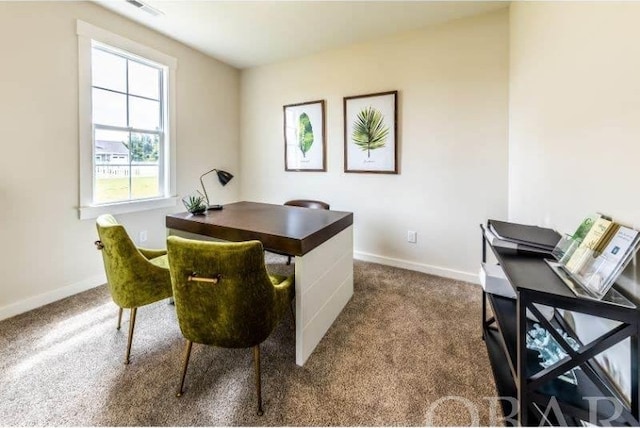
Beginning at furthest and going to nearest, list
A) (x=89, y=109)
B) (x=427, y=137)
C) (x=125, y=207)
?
1. (x=427, y=137)
2. (x=125, y=207)
3. (x=89, y=109)

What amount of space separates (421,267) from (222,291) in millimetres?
2437

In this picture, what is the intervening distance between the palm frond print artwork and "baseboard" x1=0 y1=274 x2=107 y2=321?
3059mm

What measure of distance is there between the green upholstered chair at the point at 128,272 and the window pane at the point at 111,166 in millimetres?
1312

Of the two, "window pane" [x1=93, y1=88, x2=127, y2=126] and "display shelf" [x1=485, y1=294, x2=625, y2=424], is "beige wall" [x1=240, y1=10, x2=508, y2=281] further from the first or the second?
"window pane" [x1=93, y1=88, x2=127, y2=126]

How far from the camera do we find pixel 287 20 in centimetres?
272

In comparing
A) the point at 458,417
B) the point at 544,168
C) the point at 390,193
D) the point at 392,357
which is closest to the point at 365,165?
the point at 390,193

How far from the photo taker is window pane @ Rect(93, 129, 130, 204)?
262cm

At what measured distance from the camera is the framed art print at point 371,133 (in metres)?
3.06

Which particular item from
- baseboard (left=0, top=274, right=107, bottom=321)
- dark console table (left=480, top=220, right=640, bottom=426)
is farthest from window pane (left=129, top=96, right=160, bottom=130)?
dark console table (left=480, top=220, right=640, bottom=426)

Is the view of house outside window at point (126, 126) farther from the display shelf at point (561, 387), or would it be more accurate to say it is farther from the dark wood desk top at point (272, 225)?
the display shelf at point (561, 387)

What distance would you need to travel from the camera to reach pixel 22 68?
2082 millimetres

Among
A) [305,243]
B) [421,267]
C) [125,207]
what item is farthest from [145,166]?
[421,267]

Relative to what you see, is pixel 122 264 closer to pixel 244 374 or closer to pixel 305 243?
pixel 244 374

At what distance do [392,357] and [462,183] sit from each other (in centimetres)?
189
